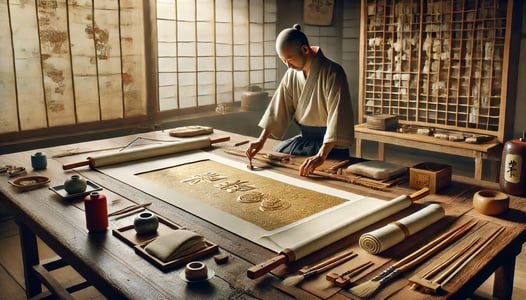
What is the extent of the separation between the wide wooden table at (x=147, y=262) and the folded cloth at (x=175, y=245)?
5 cm

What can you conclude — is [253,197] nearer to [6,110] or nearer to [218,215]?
[218,215]

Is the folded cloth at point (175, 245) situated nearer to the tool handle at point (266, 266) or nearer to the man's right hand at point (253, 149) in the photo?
the tool handle at point (266, 266)

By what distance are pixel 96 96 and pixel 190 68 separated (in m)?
1.23

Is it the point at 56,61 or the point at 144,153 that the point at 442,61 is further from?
the point at 56,61

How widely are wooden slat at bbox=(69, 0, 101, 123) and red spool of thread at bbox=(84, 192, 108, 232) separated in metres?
2.99

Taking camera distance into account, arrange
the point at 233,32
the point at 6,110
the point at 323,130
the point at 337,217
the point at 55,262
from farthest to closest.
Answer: the point at 233,32, the point at 6,110, the point at 323,130, the point at 55,262, the point at 337,217

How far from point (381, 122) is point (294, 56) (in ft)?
8.50

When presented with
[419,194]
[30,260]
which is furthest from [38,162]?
[419,194]

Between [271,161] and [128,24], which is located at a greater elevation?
[128,24]

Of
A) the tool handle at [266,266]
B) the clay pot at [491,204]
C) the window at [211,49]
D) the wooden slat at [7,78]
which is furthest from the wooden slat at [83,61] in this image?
the clay pot at [491,204]

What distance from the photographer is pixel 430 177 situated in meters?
2.13

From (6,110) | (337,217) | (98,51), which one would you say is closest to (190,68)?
(98,51)

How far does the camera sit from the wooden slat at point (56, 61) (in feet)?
13.5

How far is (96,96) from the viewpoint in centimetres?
457
